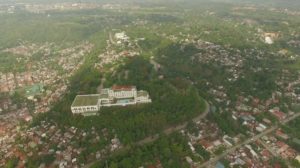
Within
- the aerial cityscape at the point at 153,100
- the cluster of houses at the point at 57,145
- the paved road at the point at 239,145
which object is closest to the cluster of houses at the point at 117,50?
the aerial cityscape at the point at 153,100

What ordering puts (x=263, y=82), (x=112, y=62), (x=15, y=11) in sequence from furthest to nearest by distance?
1. (x=15, y=11)
2. (x=112, y=62)
3. (x=263, y=82)

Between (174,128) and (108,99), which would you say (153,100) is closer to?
(174,128)

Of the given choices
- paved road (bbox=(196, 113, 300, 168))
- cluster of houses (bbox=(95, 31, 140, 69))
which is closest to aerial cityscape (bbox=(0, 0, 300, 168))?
paved road (bbox=(196, 113, 300, 168))

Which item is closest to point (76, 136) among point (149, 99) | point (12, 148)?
point (12, 148)

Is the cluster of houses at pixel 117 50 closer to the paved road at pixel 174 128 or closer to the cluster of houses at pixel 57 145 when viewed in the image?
the cluster of houses at pixel 57 145

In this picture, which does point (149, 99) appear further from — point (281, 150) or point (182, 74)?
point (281, 150)

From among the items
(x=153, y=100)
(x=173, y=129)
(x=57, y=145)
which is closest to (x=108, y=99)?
A: (x=153, y=100)
